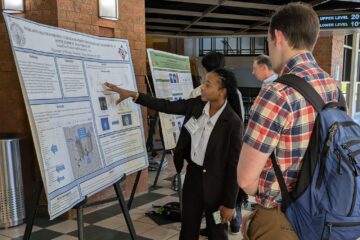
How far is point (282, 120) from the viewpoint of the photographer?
124 cm

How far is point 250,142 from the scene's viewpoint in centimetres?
129

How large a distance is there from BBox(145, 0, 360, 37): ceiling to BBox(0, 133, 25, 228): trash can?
4.21 metres

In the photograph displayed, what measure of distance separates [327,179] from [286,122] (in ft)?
0.75

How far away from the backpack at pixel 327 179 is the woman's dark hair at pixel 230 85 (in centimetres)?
116

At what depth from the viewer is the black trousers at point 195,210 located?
7.71 feet

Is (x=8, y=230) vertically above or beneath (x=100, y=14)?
beneath

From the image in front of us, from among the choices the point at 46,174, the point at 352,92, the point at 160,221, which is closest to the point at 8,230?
the point at 160,221

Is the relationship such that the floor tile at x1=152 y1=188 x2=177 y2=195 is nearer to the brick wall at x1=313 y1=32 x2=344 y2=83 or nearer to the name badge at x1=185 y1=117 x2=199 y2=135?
the name badge at x1=185 y1=117 x2=199 y2=135

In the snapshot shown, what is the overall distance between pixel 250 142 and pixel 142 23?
10.1ft

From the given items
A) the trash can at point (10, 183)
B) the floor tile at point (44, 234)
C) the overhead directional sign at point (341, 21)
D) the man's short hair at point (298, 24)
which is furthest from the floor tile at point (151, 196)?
the overhead directional sign at point (341, 21)

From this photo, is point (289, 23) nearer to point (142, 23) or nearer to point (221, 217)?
point (221, 217)

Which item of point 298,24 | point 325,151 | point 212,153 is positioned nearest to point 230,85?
point 212,153

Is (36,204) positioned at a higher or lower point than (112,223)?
higher

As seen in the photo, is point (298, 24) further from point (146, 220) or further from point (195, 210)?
point (146, 220)
